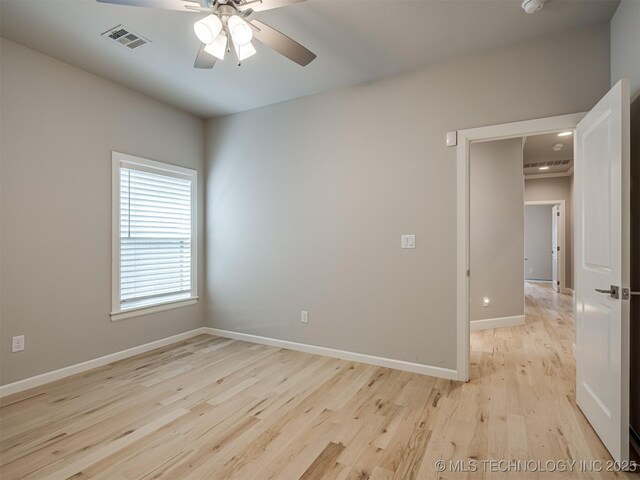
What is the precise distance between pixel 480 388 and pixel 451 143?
2.11 m

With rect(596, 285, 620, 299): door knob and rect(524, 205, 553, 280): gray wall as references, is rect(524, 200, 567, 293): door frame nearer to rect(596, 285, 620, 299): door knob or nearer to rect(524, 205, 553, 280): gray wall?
rect(524, 205, 553, 280): gray wall

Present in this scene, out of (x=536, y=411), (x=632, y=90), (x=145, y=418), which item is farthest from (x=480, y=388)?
(x=145, y=418)

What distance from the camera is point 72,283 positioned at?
307 cm

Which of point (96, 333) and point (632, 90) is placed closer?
point (632, 90)

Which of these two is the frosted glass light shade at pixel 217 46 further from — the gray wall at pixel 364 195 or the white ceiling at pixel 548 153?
the white ceiling at pixel 548 153

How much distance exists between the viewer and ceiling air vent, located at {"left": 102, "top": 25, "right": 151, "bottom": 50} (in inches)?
99.6

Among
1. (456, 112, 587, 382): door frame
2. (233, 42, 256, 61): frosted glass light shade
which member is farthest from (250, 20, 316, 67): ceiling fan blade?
(456, 112, 587, 382): door frame

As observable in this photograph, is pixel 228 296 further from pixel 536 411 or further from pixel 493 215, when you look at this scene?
pixel 493 215

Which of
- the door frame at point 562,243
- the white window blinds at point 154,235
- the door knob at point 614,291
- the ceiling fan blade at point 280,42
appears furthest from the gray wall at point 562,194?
the white window blinds at point 154,235

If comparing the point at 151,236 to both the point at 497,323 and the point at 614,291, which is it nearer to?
the point at 614,291

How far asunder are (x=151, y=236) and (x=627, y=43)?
4407 millimetres

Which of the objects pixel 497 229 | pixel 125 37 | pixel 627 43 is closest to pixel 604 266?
pixel 627 43

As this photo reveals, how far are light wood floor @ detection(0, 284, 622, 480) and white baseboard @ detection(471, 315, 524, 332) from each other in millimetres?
1111

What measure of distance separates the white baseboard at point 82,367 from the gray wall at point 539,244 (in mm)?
9841
